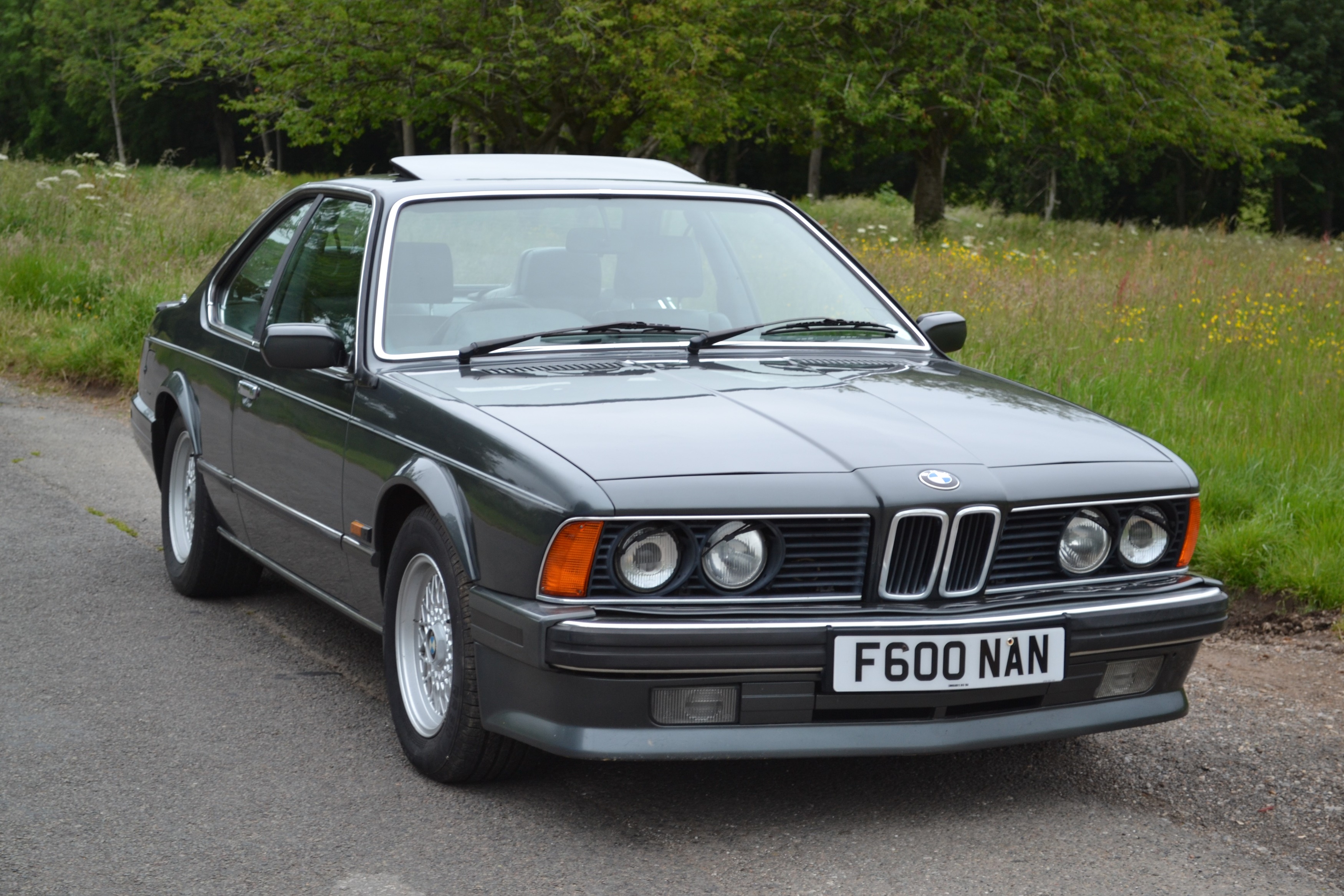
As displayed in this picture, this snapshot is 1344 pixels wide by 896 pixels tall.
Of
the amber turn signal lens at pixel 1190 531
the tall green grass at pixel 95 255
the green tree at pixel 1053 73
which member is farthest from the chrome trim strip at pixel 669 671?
the green tree at pixel 1053 73

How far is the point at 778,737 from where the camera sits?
3260mm

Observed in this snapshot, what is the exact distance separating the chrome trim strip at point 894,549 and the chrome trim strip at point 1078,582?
0.54 feet

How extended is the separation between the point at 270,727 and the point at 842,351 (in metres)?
2.04

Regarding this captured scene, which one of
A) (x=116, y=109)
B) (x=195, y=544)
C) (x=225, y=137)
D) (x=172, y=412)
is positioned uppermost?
(x=172, y=412)

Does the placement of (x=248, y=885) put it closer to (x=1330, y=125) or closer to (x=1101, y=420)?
(x=1101, y=420)

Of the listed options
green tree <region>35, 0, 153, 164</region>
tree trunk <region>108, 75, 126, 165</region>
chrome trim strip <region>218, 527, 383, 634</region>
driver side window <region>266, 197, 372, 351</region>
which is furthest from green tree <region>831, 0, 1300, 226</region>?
green tree <region>35, 0, 153, 164</region>

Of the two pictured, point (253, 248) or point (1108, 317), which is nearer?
point (253, 248)

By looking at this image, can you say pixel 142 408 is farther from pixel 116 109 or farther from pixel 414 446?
pixel 116 109

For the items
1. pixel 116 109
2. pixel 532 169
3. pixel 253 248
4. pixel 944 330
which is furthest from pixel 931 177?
pixel 116 109

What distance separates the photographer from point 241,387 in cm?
507

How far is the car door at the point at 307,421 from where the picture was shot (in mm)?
4348

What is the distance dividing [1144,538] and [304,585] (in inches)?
102

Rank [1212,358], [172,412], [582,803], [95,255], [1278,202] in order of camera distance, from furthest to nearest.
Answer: [1278,202], [95,255], [1212,358], [172,412], [582,803]

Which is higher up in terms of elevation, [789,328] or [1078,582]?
[789,328]
